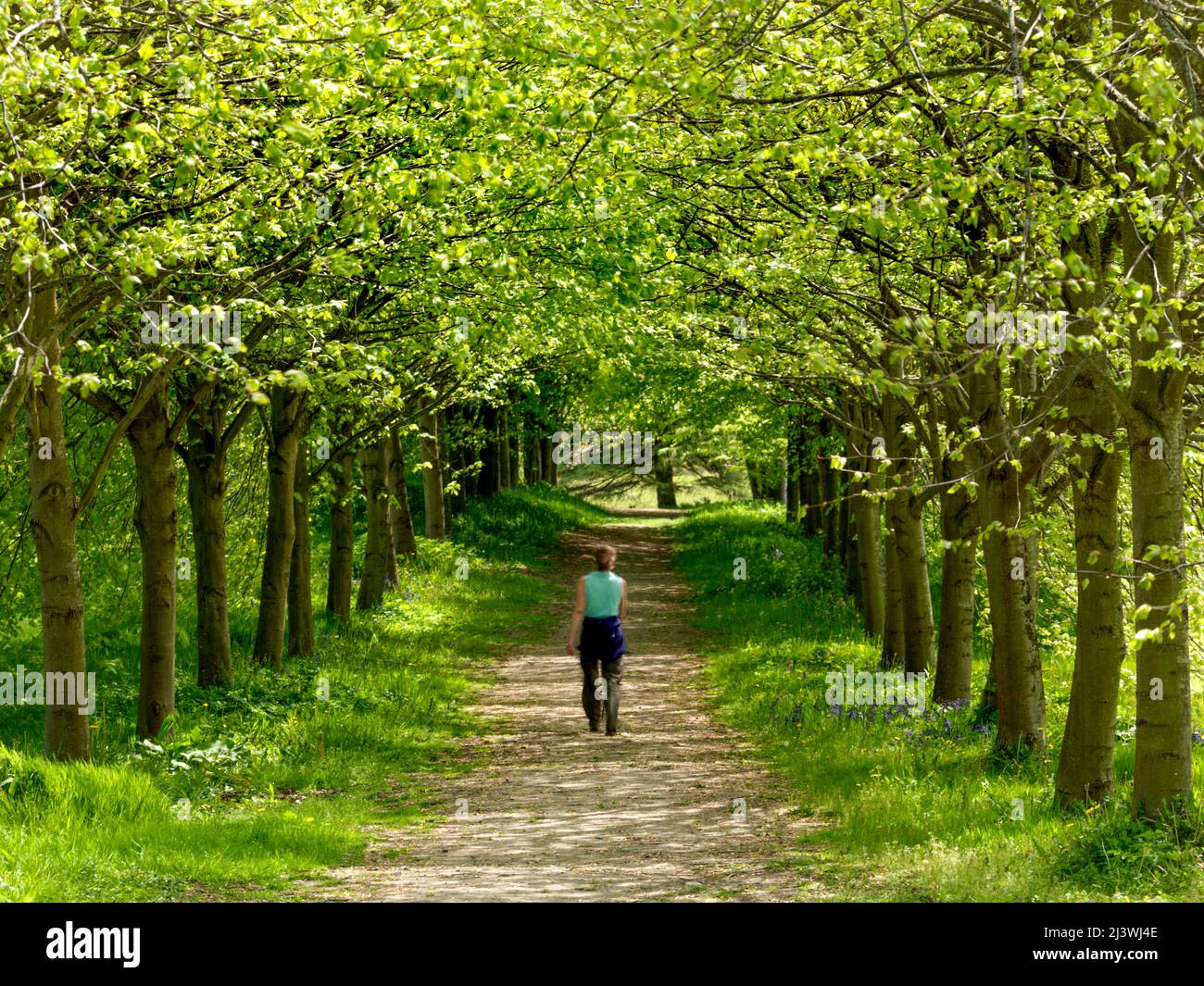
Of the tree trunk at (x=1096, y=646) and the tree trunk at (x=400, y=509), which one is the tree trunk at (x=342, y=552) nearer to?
the tree trunk at (x=400, y=509)

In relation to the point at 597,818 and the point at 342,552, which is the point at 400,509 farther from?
the point at 597,818

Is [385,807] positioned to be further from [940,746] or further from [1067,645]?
[1067,645]

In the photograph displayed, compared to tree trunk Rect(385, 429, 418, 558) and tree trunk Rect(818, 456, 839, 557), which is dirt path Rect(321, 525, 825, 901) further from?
tree trunk Rect(818, 456, 839, 557)

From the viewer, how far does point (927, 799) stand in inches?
410

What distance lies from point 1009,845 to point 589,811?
373cm

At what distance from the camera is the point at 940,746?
12.4 m

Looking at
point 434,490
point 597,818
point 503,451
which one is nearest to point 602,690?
point 597,818

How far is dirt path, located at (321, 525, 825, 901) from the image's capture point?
333 inches

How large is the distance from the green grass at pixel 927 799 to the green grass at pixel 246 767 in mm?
3488

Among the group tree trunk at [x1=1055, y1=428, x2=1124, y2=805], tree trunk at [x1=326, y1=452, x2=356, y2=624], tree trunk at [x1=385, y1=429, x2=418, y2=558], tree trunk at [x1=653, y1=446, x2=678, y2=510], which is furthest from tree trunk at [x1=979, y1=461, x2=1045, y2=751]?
tree trunk at [x1=653, y1=446, x2=678, y2=510]

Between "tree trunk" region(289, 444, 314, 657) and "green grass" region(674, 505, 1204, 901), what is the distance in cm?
590

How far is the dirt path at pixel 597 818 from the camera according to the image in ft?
27.8

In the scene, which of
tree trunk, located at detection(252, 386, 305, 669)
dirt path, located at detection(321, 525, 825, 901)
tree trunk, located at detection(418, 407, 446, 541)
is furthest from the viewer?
tree trunk, located at detection(418, 407, 446, 541)

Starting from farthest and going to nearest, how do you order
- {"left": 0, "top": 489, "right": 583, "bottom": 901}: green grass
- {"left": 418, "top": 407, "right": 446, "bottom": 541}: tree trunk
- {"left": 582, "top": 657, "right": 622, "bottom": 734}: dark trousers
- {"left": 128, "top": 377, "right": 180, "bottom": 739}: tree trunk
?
{"left": 418, "top": 407, "right": 446, "bottom": 541}: tree trunk → {"left": 582, "top": 657, "right": 622, "bottom": 734}: dark trousers → {"left": 128, "top": 377, "right": 180, "bottom": 739}: tree trunk → {"left": 0, "top": 489, "right": 583, "bottom": 901}: green grass
